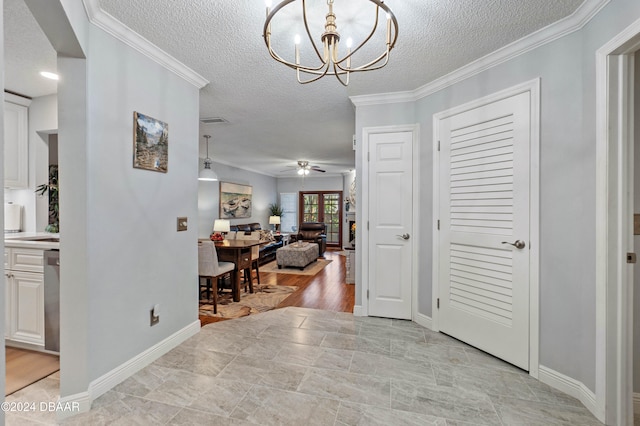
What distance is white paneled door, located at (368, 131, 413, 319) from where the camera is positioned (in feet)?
10.5

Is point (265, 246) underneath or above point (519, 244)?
underneath

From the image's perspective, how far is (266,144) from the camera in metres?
5.72

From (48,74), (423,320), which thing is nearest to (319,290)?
(423,320)

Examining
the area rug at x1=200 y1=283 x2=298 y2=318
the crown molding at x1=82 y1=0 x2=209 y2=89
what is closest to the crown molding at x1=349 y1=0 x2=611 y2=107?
the crown molding at x1=82 y1=0 x2=209 y2=89

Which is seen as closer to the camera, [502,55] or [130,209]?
[130,209]

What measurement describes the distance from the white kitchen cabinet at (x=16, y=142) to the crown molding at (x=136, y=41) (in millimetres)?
1800

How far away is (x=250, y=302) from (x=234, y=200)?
4509mm

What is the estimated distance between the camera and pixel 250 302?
4031mm

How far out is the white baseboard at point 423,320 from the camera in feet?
9.82

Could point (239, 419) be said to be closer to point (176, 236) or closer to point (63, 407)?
point (63, 407)

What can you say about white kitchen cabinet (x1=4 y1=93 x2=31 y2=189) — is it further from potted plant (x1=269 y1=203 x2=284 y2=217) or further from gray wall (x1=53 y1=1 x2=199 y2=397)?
potted plant (x1=269 y1=203 x2=284 y2=217)

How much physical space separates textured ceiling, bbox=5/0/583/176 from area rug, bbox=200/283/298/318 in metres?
2.46

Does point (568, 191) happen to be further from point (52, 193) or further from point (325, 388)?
point (52, 193)

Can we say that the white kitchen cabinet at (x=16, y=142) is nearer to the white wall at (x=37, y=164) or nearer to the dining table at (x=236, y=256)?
the white wall at (x=37, y=164)
